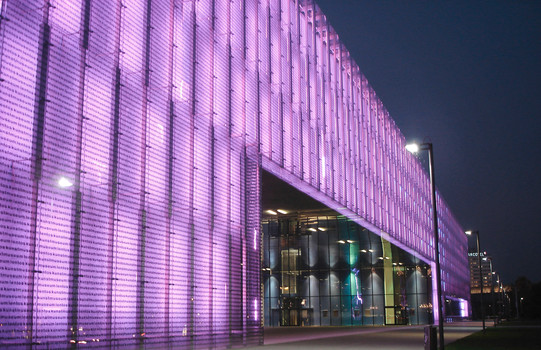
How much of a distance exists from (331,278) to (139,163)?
42.1 m

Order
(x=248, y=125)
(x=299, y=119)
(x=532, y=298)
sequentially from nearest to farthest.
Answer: (x=248, y=125) → (x=299, y=119) → (x=532, y=298)

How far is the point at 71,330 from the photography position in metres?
13.5

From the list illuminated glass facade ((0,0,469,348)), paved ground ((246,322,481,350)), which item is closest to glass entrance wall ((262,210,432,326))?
paved ground ((246,322,481,350))

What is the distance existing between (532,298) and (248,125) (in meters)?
132

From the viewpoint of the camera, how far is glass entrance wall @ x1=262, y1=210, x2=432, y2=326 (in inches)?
2196

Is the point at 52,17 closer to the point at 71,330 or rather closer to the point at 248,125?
the point at 71,330

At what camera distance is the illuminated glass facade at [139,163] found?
12883 millimetres

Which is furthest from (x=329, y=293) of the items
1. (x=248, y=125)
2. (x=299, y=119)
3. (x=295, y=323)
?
(x=248, y=125)

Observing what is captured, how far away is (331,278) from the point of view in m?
56.5

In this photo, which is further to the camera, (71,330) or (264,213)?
(264,213)

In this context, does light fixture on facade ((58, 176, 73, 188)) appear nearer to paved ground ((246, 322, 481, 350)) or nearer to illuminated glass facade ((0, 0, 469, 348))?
illuminated glass facade ((0, 0, 469, 348))

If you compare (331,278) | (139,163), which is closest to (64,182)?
(139,163)

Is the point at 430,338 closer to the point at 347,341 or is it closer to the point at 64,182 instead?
the point at 64,182

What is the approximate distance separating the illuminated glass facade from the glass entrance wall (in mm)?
26812
